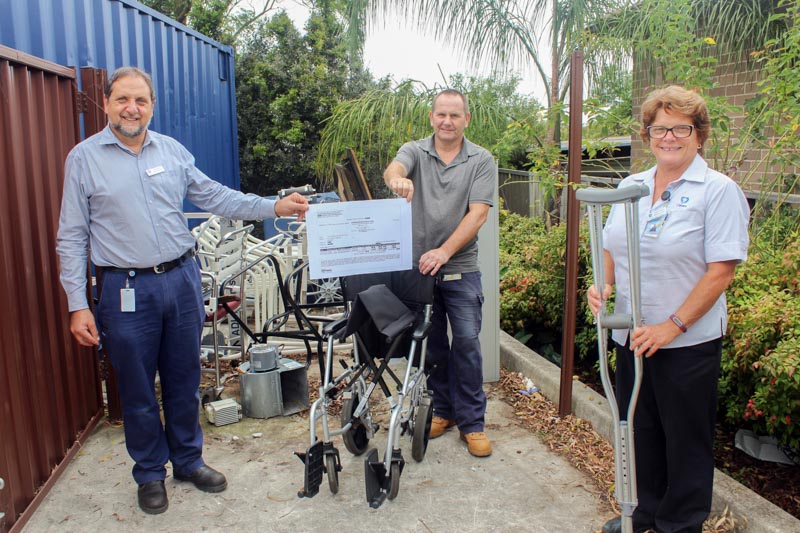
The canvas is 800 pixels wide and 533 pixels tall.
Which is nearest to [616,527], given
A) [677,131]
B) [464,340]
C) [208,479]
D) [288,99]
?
[464,340]

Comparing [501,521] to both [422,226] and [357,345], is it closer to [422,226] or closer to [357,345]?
[357,345]

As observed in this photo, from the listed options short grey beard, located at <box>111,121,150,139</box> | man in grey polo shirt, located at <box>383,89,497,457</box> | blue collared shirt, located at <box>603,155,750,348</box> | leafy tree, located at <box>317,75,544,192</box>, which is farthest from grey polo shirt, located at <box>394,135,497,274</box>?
leafy tree, located at <box>317,75,544,192</box>

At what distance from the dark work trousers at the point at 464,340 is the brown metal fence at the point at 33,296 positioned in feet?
6.57

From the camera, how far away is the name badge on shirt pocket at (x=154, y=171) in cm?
309

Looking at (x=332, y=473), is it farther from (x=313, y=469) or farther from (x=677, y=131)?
(x=677, y=131)

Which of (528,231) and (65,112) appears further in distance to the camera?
(528,231)

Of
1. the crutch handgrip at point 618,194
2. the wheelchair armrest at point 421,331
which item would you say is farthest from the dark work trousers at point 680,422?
the wheelchair armrest at point 421,331

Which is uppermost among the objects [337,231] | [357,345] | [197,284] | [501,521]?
[337,231]

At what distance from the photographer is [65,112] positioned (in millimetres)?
3707

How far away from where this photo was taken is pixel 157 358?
129 inches

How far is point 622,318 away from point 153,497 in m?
2.32

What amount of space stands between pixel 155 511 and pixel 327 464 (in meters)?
0.84

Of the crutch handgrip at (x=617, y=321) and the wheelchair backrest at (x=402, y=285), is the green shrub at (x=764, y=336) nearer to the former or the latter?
the crutch handgrip at (x=617, y=321)

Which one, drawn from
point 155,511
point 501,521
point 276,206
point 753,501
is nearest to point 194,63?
point 276,206
